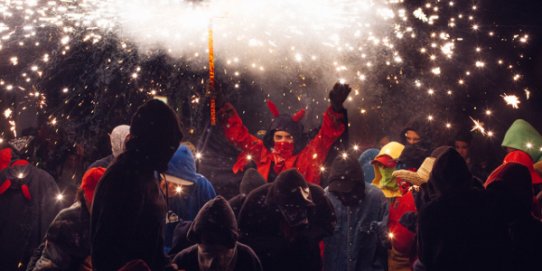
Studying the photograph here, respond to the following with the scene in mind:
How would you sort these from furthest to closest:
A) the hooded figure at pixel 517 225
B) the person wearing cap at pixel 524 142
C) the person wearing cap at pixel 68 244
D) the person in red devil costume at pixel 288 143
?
the person wearing cap at pixel 524 142
the person in red devil costume at pixel 288 143
the hooded figure at pixel 517 225
the person wearing cap at pixel 68 244

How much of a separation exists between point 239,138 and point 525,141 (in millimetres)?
3818

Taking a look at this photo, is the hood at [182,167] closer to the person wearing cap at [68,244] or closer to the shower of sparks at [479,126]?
the person wearing cap at [68,244]

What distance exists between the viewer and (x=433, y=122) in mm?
8617

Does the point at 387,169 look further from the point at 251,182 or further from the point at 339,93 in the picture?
the point at 251,182

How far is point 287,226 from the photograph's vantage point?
3.79 meters

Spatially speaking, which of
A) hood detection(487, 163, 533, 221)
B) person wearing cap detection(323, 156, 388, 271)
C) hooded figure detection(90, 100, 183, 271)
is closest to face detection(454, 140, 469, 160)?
hood detection(487, 163, 533, 221)

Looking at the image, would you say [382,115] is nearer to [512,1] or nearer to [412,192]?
[512,1]

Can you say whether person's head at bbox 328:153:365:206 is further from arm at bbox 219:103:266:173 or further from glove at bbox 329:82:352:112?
arm at bbox 219:103:266:173

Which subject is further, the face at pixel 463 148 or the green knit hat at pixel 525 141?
the face at pixel 463 148

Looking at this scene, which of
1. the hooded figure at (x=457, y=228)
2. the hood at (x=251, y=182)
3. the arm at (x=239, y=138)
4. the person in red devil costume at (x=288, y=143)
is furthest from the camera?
the arm at (x=239, y=138)

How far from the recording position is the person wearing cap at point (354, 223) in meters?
4.10

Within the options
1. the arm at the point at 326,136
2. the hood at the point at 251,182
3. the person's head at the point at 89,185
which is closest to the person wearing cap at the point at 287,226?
the hood at the point at 251,182

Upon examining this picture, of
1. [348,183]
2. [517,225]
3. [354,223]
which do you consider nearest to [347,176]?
[348,183]

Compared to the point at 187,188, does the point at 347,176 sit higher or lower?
higher
